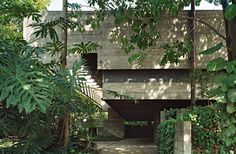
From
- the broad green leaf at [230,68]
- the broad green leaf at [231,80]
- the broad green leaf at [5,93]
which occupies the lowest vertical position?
the broad green leaf at [5,93]

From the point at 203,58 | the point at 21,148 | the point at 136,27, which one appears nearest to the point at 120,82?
the point at 203,58

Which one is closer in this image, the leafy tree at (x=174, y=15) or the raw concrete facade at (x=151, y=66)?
the leafy tree at (x=174, y=15)

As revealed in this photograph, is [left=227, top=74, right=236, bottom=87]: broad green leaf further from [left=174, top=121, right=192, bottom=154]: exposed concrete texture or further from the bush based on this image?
the bush

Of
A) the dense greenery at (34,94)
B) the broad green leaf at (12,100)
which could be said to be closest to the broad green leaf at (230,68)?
the dense greenery at (34,94)

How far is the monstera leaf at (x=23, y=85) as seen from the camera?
3.57m

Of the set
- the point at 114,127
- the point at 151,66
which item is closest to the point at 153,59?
the point at 151,66

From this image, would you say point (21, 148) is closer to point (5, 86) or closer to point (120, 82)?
point (5, 86)

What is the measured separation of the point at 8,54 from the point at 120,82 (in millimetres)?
6046

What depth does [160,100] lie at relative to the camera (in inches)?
412

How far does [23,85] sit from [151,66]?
658 cm

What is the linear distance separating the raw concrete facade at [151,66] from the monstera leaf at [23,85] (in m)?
5.69

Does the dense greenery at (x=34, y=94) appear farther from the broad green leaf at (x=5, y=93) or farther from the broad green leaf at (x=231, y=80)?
the broad green leaf at (x=231, y=80)

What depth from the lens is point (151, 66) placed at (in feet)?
33.0

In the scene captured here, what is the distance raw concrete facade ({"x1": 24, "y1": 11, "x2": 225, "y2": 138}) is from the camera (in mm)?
10023
